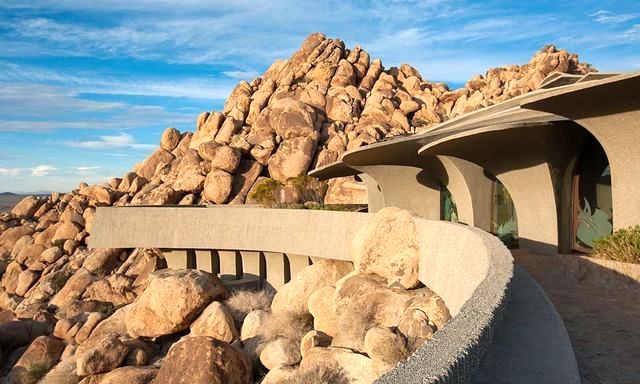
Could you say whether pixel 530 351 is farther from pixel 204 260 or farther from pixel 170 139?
pixel 170 139

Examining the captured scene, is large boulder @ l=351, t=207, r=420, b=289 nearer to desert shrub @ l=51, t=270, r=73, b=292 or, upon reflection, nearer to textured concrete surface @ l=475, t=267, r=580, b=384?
textured concrete surface @ l=475, t=267, r=580, b=384

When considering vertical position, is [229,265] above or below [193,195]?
below

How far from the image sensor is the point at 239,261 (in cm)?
2498

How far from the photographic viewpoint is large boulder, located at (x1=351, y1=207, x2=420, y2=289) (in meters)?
13.2

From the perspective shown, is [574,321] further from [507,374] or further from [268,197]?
[268,197]

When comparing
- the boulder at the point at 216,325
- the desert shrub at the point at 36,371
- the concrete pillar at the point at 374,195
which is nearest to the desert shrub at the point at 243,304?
the boulder at the point at 216,325

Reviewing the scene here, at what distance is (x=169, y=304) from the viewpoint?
18.2 meters

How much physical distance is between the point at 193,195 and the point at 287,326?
28.3m

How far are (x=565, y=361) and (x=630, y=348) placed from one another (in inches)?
95.7

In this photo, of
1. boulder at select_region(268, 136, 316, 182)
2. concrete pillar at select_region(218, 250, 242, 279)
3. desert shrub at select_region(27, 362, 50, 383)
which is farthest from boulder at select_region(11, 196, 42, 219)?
desert shrub at select_region(27, 362, 50, 383)

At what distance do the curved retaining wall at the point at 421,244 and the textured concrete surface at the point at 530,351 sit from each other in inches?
11.7

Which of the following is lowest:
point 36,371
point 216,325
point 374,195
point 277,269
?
point 36,371

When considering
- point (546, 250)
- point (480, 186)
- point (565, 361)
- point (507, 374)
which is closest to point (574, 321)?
point (565, 361)

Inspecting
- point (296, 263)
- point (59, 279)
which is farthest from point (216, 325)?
point (59, 279)
